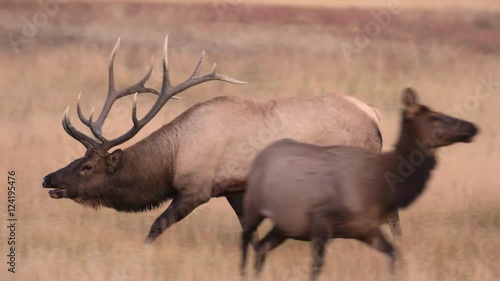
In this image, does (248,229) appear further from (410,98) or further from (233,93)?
(233,93)

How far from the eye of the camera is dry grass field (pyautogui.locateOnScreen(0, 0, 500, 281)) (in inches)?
409

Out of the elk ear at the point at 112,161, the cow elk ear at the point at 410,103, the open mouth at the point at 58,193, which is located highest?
the cow elk ear at the point at 410,103

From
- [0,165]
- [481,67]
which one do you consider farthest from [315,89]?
[0,165]

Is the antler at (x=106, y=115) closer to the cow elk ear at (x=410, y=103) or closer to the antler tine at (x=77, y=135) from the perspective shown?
the antler tine at (x=77, y=135)

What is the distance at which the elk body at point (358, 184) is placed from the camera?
9055 millimetres

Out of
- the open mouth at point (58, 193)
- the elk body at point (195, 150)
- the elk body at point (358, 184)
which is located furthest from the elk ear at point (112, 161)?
the elk body at point (358, 184)

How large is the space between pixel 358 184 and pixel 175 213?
2571 mm

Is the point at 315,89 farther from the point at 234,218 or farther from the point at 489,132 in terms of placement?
the point at 234,218

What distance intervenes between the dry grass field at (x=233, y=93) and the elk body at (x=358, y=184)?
0.69 m

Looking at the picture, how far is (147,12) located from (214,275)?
18444 millimetres

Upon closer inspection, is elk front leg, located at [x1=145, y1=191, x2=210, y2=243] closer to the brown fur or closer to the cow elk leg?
the brown fur

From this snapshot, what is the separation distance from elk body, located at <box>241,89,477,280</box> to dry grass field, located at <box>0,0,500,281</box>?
2.27 ft

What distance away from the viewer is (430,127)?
360 inches

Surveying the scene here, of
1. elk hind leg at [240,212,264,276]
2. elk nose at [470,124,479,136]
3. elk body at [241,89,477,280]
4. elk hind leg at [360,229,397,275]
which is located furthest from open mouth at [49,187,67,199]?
elk nose at [470,124,479,136]
